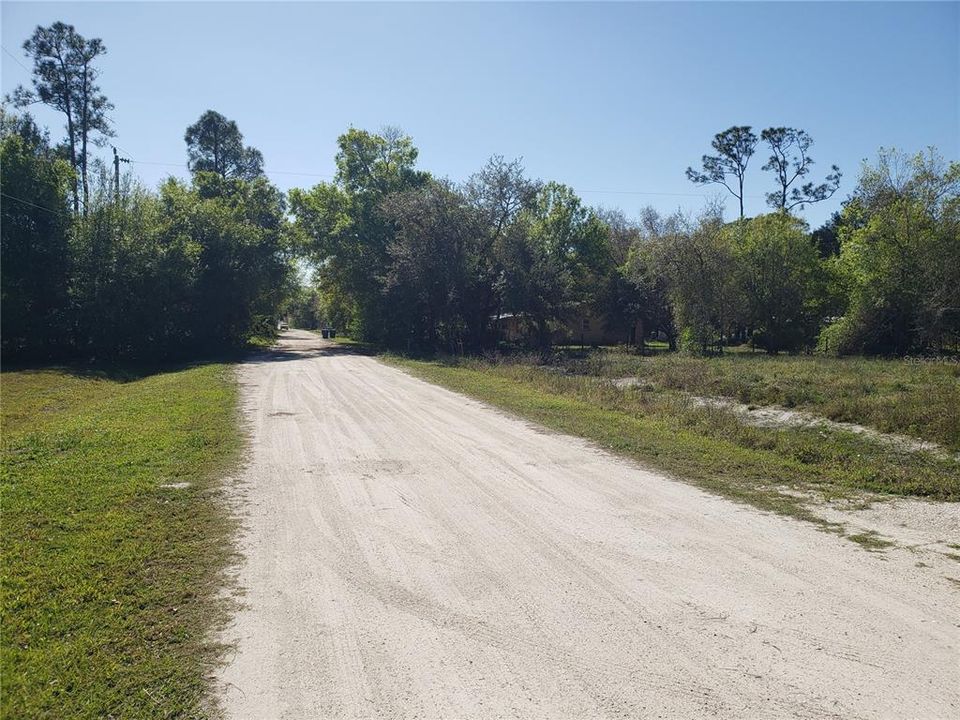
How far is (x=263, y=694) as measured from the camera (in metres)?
3.50

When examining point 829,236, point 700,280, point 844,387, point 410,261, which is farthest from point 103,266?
point 829,236

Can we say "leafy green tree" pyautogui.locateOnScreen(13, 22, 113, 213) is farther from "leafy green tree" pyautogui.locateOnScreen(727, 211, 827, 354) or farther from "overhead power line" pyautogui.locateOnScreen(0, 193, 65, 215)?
"leafy green tree" pyautogui.locateOnScreen(727, 211, 827, 354)

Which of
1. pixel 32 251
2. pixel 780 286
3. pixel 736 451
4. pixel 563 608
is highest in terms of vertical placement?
pixel 32 251

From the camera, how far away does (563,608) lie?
14.9 ft

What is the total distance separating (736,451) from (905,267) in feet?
85.0

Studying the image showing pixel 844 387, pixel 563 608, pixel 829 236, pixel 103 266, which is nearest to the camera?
pixel 563 608

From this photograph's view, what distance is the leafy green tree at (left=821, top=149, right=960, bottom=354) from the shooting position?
27.9m

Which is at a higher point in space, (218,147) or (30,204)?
(218,147)

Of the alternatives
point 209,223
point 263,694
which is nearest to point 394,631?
point 263,694

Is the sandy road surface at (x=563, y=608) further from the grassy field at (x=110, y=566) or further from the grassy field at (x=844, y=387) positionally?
the grassy field at (x=844, y=387)

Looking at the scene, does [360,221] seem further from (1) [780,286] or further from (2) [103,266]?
(1) [780,286]

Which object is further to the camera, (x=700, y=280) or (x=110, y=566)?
(x=700, y=280)

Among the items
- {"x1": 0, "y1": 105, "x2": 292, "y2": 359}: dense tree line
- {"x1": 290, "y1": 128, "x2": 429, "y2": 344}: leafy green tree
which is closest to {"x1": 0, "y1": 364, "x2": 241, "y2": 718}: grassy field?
{"x1": 0, "y1": 105, "x2": 292, "y2": 359}: dense tree line

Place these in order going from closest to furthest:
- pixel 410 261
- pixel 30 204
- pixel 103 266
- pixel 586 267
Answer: pixel 30 204, pixel 103 266, pixel 410 261, pixel 586 267
